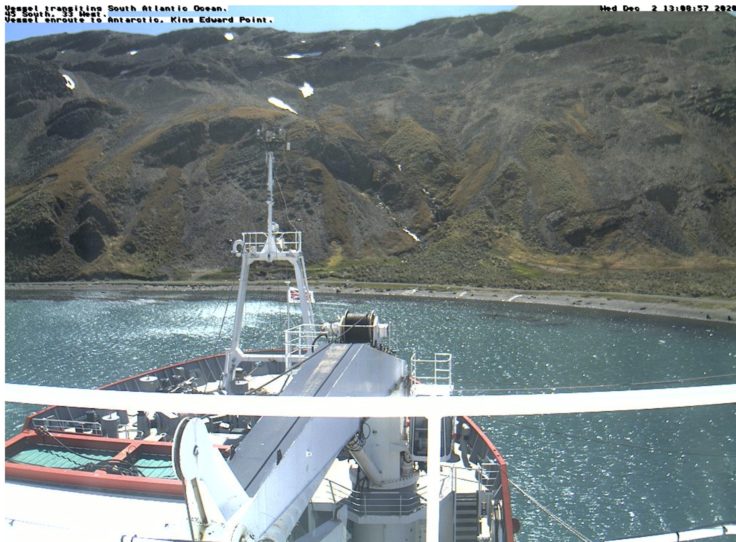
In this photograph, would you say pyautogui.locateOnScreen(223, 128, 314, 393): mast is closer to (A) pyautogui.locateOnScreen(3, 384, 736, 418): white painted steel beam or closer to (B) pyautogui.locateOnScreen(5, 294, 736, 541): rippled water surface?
(B) pyautogui.locateOnScreen(5, 294, 736, 541): rippled water surface

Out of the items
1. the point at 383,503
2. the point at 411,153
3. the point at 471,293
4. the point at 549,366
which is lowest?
the point at 471,293


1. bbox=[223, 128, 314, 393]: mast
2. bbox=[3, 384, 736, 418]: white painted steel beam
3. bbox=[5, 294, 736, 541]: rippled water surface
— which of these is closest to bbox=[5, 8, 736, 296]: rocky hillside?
bbox=[5, 294, 736, 541]: rippled water surface

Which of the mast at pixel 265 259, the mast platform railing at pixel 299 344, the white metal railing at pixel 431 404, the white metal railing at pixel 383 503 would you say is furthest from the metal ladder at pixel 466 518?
the mast at pixel 265 259

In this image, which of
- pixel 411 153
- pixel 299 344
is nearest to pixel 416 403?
pixel 299 344

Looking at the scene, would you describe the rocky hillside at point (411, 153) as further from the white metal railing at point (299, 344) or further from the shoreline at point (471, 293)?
the white metal railing at point (299, 344)

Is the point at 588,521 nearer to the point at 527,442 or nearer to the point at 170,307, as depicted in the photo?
the point at 527,442

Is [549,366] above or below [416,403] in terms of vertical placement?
below

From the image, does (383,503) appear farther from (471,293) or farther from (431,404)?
(471,293)
